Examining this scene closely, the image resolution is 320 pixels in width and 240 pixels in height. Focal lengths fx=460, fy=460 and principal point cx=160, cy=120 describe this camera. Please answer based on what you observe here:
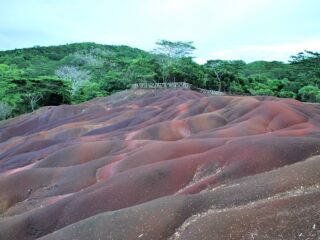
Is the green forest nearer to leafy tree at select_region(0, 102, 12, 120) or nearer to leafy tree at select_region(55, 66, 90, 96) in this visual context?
leafy tree at select_region(0, 102, 12, 120)

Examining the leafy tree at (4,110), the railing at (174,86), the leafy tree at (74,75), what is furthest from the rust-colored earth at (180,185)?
the leafy tree at (74,75)

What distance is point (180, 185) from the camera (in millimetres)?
19609

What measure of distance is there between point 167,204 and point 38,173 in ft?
44.6

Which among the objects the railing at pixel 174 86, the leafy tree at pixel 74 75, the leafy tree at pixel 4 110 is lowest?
the leafy tree at pixel 4 110

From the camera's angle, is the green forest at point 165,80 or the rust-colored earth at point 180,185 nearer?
the rust-colored earth at point 180,185

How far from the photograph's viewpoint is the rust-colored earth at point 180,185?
42.3ft

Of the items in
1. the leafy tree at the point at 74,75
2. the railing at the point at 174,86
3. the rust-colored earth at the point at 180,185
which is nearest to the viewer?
the rust-colored earth at the point at 180,185

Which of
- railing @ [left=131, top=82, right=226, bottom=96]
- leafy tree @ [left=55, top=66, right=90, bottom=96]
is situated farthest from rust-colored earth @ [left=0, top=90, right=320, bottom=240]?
leafy tree @ [left=55, top=66, right=90, bottom=96]

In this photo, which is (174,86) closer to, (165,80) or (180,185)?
(165,80)

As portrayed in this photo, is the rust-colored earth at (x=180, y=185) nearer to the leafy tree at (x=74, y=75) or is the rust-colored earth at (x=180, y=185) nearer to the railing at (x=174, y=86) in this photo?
the railing at (x=174, y=86)

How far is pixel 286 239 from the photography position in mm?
11297

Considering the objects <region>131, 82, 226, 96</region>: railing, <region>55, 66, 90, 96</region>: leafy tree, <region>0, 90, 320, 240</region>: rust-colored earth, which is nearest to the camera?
<region>0, 90, 320, 240</region>: rust-colored earth

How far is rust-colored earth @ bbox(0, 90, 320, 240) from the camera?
42.3 ft

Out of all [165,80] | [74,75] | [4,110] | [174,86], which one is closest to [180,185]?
[174,86]
